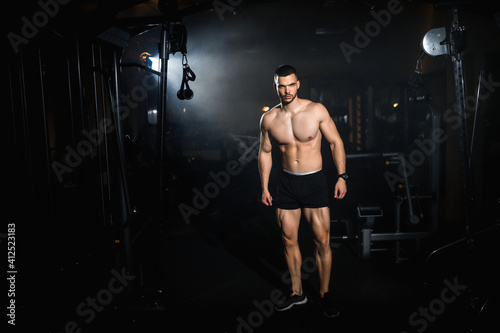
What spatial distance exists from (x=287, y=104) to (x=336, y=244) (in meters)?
→ 2.15

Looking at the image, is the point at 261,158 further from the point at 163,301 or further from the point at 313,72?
the point at 313,72

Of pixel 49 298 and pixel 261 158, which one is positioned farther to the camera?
pixel 261 158

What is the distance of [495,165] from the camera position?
4297 mm

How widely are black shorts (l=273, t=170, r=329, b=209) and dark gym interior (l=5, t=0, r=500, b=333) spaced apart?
838mm

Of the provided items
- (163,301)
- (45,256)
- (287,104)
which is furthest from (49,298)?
(287,104)
